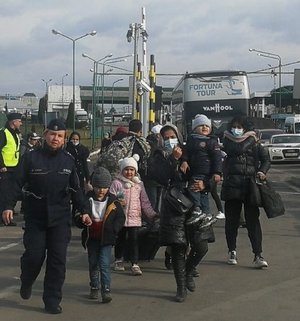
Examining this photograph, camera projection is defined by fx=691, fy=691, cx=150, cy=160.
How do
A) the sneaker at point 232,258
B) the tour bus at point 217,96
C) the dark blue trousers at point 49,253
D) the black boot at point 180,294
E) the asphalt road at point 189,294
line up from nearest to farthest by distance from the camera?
the asphalt road at point 189,294, the dark blue trousers at point 49,253, the black boot at point 180,294, the sneaker at point 232,258, the tour bus at point 217,96

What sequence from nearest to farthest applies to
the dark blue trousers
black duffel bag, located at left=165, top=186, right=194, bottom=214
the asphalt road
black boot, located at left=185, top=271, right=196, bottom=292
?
the asphalt road → the dark blue trousers → black duffel bag, located at left=165, top=186, right=194, bottom=214 → black boot, located at left=185, top=271, right=196, bottom=292

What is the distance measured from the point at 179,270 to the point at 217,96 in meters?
19.0

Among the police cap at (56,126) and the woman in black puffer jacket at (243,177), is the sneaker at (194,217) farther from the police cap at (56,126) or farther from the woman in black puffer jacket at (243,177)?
the police cap at (56,126)

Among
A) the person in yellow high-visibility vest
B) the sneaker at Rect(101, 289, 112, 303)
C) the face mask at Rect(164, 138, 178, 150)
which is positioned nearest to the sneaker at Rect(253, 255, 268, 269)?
the face mask at Rect(164, 138, 178, 150)

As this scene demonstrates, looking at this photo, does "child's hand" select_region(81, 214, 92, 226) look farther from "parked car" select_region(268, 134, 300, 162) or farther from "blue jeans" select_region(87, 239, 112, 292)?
"parked car" select_region(268, 134, 300, 162)

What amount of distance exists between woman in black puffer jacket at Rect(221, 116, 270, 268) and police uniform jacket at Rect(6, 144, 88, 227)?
2.60m

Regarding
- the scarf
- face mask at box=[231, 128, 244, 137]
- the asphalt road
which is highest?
face mask at box=[231, 128, 244, 137]

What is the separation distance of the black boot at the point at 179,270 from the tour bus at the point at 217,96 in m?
18.1

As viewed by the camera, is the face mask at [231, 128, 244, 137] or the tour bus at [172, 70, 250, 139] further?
the tour bus at [172, 70, 250, 139]

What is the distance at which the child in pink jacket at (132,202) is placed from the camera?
805 centimetres

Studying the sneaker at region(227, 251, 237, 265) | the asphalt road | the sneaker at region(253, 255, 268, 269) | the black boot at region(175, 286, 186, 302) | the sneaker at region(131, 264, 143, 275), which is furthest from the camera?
the sneaker at region(227, 251, 237, 265)

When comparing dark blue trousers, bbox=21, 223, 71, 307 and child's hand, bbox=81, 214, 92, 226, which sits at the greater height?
child's hand, bbox=81, 214, 92, 226

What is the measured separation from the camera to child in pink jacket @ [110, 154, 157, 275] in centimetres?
805

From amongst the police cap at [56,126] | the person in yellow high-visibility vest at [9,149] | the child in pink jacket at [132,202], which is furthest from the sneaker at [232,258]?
the person in yellow high-visibility vest at [9,149]
